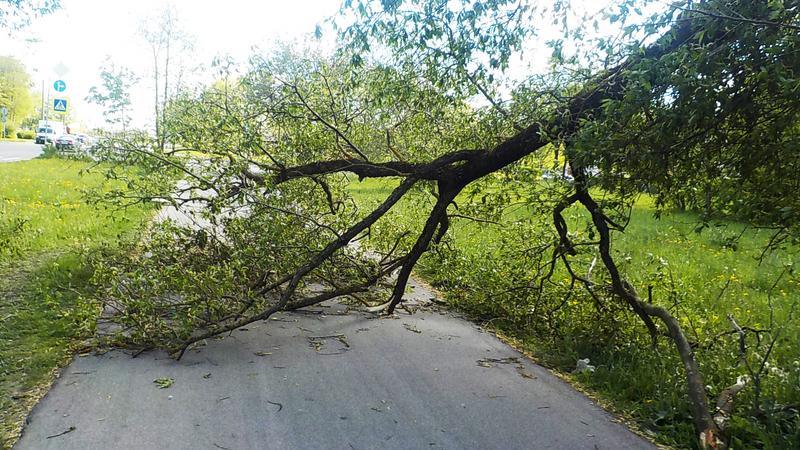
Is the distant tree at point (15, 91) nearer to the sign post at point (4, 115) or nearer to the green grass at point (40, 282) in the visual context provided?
the sign post at point (4, 115)

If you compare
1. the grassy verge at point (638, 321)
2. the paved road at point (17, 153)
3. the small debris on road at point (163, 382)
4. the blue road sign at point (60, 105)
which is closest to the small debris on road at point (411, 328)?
the grassy verge at point (638, 321)

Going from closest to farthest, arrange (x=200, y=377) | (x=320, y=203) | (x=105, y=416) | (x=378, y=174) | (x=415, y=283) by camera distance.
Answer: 1. (x=105, y=416)
2. (x=200, y=377)
3. (x=378, y=174)
4. (x=320, y=203)
5. (x=415, y=283)

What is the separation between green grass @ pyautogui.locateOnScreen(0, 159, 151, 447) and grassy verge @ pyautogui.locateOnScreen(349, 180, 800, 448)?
4333 millimetres

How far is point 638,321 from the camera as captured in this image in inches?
261

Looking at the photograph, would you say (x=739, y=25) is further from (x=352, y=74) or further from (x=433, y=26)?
(x=352, y=74)

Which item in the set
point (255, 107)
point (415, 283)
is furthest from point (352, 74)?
point (415, 283)

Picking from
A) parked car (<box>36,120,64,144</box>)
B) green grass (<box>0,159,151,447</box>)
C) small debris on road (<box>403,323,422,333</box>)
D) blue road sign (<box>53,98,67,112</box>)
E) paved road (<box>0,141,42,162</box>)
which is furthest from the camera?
parked car (<box>36,120,64,144</box>)

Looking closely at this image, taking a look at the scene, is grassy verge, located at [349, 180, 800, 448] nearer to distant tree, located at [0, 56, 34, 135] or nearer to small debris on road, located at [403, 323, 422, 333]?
small debris on road, located at [403, 323, 422, 333]

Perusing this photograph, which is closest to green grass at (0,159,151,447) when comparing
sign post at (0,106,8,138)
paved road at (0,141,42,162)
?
paved road at (0,141,42,162)

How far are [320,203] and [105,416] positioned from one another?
171 inches

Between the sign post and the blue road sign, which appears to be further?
the sign post

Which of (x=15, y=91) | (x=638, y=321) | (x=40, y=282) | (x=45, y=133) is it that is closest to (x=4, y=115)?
(x=45, y=133)

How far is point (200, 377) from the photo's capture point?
16.1 feet

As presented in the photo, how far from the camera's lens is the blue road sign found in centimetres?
2327
